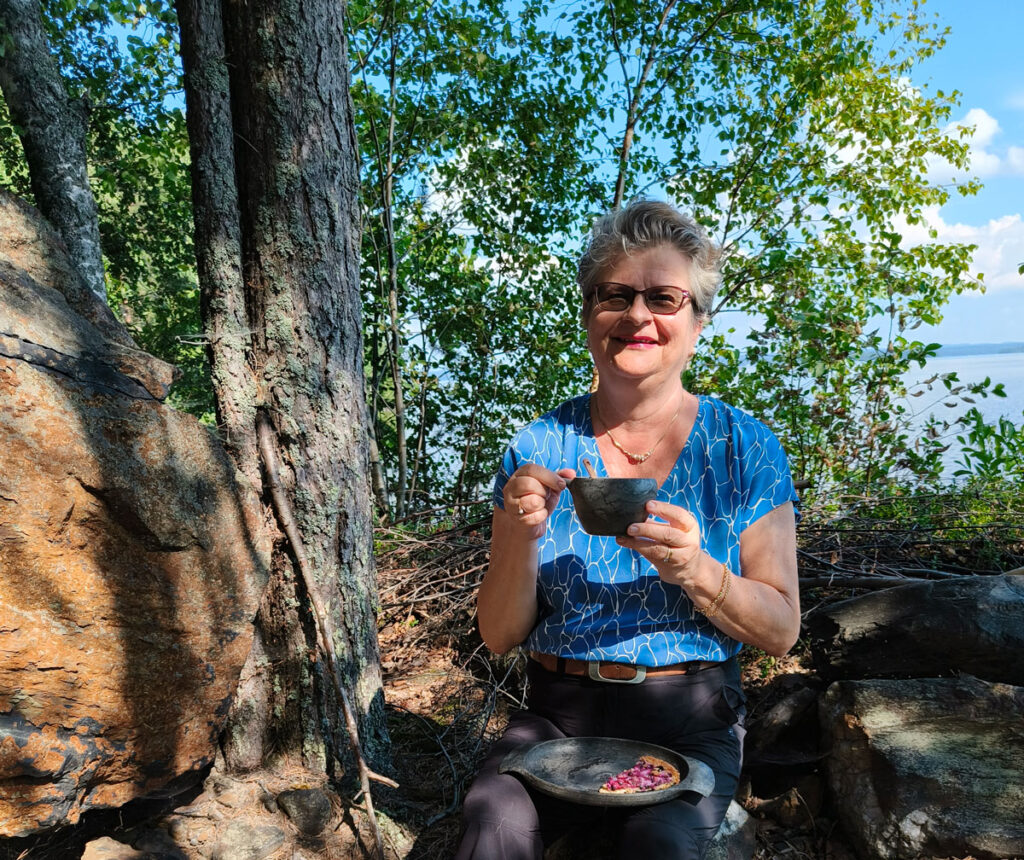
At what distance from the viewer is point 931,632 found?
2.44 m

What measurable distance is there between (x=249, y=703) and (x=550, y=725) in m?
0.99

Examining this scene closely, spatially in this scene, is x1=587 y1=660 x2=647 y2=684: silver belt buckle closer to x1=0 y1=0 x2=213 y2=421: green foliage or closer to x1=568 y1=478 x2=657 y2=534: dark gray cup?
x1=568 y1=478 x2=657 y2=534: dark gray cup

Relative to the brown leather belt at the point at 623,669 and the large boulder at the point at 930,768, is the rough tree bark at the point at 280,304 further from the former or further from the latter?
the large boulder at the point at 930,768

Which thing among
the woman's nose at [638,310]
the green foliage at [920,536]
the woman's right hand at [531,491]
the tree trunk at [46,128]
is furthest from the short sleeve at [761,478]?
the tree trunk at [46,128]

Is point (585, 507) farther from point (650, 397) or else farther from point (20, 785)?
point (20, 785)

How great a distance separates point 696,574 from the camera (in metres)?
1.62

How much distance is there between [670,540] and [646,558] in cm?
19

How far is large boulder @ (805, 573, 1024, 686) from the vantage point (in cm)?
238

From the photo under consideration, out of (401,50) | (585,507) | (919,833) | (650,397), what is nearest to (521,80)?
(401,50)

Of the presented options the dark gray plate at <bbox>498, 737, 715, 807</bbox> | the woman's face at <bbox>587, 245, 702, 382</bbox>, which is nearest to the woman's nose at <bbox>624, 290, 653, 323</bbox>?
the woman's face at <bbox>587, 245, 702, 382</bbox>

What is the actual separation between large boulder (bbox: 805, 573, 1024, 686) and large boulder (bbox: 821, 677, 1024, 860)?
175mm

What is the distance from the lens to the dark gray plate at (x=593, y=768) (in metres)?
1.56

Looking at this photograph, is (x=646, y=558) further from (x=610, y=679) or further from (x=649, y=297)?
(x=649, y=297)

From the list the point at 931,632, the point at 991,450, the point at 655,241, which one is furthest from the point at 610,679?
the point at 991,450
